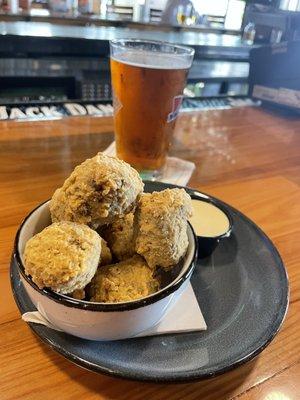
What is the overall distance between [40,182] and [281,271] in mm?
458

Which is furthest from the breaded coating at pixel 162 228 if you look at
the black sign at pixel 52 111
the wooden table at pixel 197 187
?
the black sign at pixel 52 111

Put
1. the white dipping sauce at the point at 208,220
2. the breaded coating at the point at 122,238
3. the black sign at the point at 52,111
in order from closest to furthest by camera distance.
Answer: the breaded coating at the point at 122,238
the white dipping sauce at the point at 208,220
the black sign at the point at 52,111

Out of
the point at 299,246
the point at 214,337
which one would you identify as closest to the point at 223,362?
the point at 214,337

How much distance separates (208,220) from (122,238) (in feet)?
0.68

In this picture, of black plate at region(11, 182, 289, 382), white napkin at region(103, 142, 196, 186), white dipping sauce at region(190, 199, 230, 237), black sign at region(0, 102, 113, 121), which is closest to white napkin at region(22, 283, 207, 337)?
black plate at region(11, 182, 289, 382)

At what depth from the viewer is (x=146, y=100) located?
729mm

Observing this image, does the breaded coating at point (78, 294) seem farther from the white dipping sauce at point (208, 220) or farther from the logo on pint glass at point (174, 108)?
the logo on pint glass at point (174, 108)

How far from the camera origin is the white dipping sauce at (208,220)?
0.59m

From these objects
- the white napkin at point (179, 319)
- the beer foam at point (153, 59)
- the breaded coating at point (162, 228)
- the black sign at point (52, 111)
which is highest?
the beer foam at point (153, 59)

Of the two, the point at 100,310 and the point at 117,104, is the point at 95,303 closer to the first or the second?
the point at 100,310

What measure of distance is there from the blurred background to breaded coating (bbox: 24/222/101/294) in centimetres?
72

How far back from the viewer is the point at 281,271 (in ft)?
1.74

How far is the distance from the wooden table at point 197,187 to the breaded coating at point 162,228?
0.13 metres

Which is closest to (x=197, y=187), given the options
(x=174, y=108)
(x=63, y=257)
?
(x=174, y=108)
